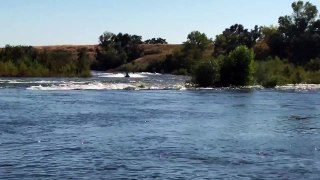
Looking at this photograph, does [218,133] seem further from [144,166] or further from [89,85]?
[89,85]

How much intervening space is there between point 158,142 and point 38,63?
103 m

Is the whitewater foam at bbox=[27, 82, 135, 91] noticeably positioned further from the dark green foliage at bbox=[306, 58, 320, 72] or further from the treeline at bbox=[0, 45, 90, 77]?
the dark green foliage at bbox=[306, 58, 320, 72]

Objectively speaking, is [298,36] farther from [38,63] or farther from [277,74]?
[38,63]

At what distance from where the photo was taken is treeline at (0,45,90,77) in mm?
122812

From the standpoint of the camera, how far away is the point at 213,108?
48156 millimetres

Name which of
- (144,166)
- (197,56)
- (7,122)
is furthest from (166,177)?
(197,56)

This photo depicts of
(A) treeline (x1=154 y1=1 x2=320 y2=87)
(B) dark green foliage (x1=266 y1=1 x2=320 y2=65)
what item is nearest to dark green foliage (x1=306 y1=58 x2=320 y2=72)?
(A) treeline (x1=154 y1=1 x2=320 y2=87)

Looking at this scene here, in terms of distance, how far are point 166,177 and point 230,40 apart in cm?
14848

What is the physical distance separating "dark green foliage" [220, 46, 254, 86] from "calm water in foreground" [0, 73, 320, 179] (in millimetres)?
33736

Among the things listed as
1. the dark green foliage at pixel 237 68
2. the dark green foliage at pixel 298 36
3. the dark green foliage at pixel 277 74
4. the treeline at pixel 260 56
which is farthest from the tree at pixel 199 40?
the dark green foliage at pixel 237 68

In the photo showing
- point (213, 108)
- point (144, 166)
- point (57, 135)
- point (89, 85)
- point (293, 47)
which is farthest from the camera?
point (293, 47)

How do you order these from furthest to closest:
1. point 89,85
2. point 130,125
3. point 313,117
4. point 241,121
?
point 89,85
point 313,117
point 241,121
point 130,125

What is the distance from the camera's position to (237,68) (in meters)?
83.6

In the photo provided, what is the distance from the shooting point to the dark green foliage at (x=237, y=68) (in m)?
83.1
